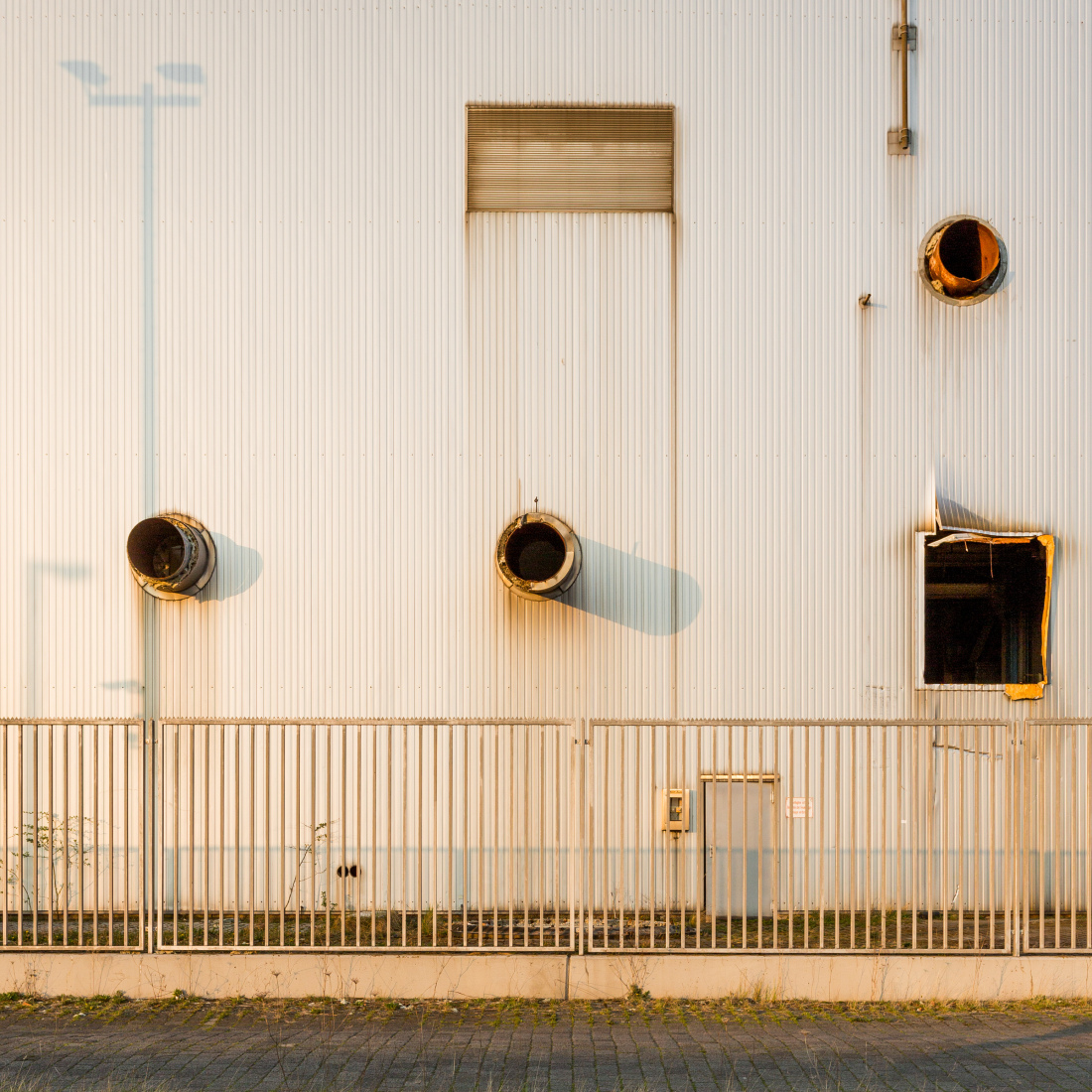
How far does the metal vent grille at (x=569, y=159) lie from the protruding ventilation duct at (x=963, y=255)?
237cm

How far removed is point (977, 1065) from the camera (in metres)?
5.66

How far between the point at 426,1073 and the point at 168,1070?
1.48m

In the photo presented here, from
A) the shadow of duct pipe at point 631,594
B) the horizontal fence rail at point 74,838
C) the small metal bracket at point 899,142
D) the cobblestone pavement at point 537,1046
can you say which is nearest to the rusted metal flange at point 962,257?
the small metal bracket at point 899,142

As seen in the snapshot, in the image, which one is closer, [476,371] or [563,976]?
[563,976]

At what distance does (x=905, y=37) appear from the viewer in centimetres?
852

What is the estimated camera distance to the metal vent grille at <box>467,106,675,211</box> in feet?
28.0

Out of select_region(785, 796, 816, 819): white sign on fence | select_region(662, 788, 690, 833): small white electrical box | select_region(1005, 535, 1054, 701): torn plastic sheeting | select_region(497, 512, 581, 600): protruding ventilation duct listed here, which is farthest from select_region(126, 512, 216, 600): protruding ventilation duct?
select_region(1005, 535, 1054, 701): torn plastic sheeting

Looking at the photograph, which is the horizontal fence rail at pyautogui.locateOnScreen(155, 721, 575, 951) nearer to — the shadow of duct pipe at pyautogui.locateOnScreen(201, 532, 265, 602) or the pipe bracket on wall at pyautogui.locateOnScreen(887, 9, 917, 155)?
the shadow of duct pipe at pyautogui.locateOnScreen(201, 532, 265, 602)

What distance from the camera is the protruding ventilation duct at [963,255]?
8.44 meters

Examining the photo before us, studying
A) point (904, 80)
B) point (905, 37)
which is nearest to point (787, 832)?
point (904, 80)

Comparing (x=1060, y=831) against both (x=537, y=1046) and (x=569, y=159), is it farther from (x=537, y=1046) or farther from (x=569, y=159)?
(x=569, y=159)

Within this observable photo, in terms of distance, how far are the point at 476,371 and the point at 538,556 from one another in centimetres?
172

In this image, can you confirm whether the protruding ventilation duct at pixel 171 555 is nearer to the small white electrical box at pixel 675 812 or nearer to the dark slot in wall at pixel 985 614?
the small white electrical box at pixel 675 812

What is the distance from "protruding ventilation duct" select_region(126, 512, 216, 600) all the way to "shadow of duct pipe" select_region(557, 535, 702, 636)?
126 inches
